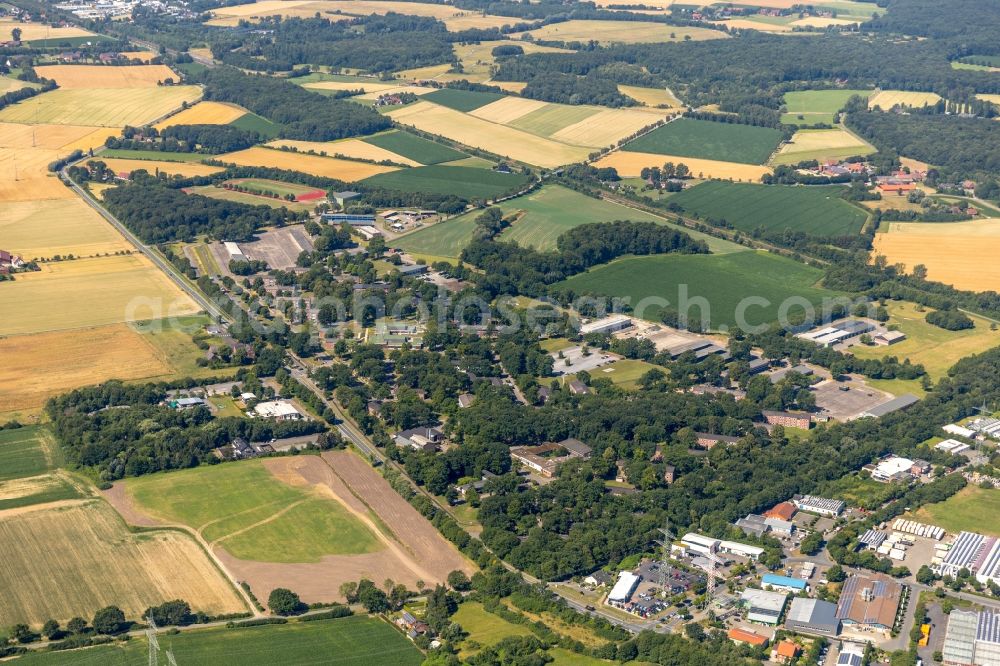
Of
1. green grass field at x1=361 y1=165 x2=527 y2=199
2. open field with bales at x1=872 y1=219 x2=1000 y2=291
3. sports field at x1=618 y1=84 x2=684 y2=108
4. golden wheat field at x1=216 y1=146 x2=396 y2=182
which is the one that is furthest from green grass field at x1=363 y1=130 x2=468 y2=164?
open field with bales at x1=872 y1=219 x2=1000 y2=291

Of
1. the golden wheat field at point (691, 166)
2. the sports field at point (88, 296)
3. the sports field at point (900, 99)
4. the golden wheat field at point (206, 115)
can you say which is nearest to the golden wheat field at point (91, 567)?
the sports field at point (88, 296)

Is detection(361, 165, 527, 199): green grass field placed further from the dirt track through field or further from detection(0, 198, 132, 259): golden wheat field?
the dirt track through field

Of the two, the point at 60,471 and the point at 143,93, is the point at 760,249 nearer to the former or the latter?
the point at 60,471

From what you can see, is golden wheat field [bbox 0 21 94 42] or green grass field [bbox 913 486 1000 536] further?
golden wheat field [bbox 0 21 94 42]

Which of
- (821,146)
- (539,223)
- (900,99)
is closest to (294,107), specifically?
(539,223)

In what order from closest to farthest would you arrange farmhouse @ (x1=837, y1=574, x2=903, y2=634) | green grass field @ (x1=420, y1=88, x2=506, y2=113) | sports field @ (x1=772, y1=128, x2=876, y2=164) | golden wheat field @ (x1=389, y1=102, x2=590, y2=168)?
farmhouse @ (x1=837, y1=574, x2=903, y2=634) → sports field @ (x1=772, y1=128, x2=876, y2=164) → golden wheat field @ (x1=389, y1=102, x2=590, y2=168) → green grass field @ (x1=420, y1=88, x2=506, y2=113)

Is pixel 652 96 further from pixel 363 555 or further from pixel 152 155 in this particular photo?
pixel 363 555

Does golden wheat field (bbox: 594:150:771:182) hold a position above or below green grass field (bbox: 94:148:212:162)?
below

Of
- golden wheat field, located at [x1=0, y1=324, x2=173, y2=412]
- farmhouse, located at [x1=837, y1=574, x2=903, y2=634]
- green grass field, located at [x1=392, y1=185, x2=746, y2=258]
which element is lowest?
farmhouse, located at [x1=837, y1=574, x2=903, y2=634]
